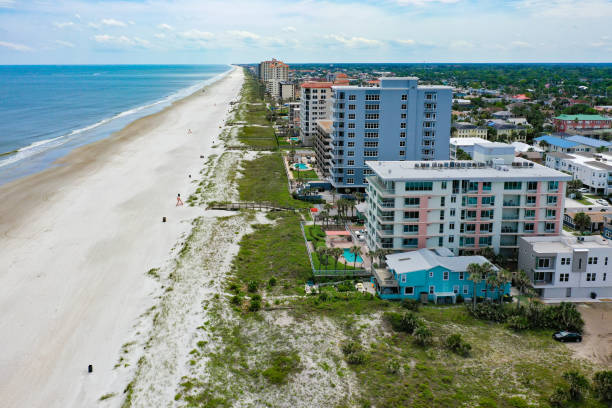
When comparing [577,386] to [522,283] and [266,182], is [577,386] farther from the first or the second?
[266,182]

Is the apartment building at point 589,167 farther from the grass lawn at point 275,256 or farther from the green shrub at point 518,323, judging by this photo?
the grass lawn at point 275,256

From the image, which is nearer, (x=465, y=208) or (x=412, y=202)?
(x=412, y=202)

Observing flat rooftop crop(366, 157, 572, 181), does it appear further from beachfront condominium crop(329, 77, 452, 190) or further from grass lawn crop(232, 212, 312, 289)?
beachfront condominium crop(329, 77, 452, 190)

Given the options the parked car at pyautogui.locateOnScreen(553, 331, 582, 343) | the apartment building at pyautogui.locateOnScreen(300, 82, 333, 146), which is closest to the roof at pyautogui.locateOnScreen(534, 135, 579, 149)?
the apartment building at pyautogui.locateOnScreen(300, 82, 333, 146)

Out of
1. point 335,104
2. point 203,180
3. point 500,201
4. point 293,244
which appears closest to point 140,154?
point 203,180

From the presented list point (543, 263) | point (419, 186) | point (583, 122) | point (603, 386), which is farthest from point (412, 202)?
point (583, 122)

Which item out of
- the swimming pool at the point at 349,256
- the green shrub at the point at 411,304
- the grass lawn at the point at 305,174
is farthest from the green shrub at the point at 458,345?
the grass lawn at the point at 305,174

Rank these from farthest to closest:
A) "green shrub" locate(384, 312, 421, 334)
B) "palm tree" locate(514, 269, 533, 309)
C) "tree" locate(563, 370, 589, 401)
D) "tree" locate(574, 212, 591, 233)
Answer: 1. "tree" locate(574, 212, 591, 233)
2. "palm tree" locate(514, 269, 533, 309)
3. "green shrub" locate(384, 312, 421, 334)
4. "tree" locate(563, 370, 589, 401)
